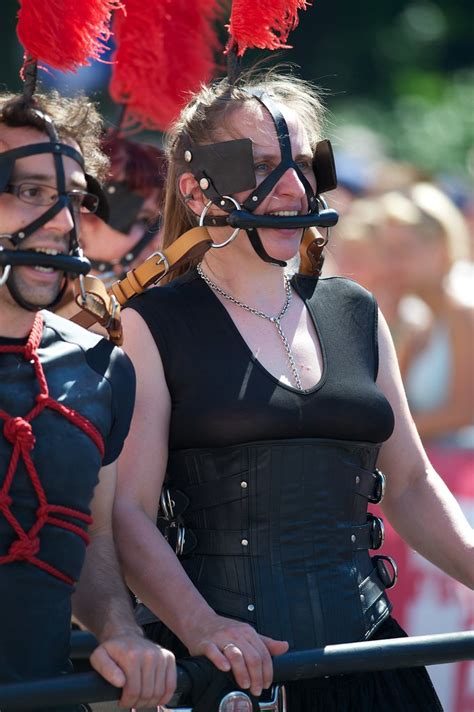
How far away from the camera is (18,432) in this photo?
9.61 feet

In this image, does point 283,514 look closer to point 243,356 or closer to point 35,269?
point 243,356

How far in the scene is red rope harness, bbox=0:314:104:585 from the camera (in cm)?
289

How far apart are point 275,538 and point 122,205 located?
1972 millimetres

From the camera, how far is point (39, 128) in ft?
10.4

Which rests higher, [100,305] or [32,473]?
[100,305]

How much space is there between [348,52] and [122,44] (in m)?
14.6

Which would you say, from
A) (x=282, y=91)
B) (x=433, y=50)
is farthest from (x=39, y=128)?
(x=433, y=50)

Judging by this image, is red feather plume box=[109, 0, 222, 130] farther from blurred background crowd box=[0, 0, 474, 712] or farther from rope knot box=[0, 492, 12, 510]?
rope knot box=[0, 492, 12, 510]

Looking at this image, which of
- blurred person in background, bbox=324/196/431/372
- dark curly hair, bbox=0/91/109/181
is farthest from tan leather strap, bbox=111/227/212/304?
blurred person in background, bbox=324/196/431/372

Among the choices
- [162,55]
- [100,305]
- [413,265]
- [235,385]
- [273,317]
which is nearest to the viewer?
[100,305]

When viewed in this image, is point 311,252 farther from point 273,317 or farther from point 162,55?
point 162,55

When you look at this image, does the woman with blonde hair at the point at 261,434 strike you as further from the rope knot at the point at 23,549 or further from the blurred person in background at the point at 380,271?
the blurred person in background at the point at 380,271

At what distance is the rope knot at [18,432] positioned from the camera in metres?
2.93

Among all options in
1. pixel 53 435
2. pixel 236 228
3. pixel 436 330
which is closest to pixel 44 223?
pixel 53 435
